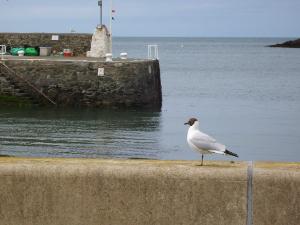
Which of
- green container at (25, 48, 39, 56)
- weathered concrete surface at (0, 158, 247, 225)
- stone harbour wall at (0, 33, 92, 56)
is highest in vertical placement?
weathered concrete surface at (0, 158, 247, 225)

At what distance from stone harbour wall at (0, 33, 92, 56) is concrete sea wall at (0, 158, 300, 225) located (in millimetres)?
38106

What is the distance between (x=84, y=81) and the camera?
35812 millimetres

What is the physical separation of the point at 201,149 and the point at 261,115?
35.1 meters

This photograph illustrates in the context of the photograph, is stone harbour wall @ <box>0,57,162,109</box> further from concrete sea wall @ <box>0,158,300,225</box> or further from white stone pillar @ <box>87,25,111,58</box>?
concrete sea wall @ <box>0,158,300,225</box>

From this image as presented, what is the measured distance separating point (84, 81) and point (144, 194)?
3104 centimetres

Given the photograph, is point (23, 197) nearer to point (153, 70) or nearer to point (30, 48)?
point (153, 70)

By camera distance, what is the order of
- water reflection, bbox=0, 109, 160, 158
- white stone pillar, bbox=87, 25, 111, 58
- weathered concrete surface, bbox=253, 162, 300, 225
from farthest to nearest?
1. white stone pillar, bbox=87, 25, 111, 58
2. water reflection, bbox=0, 109, 160, 158
3. weathered concrete surface, bbox=253, 162, 300, 225

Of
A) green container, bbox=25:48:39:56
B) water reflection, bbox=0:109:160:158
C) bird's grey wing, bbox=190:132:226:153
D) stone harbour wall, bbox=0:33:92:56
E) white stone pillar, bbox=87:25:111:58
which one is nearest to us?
bird's grey wing, bbox=190:132:226:153

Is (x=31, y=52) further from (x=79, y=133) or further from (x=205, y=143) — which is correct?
(x=205, y=143)

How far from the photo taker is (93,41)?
40406 millimetres

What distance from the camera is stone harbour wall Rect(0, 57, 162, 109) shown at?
35.5 m

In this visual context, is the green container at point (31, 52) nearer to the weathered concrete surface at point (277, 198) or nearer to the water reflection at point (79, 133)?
the water reflection at point (79, 133)

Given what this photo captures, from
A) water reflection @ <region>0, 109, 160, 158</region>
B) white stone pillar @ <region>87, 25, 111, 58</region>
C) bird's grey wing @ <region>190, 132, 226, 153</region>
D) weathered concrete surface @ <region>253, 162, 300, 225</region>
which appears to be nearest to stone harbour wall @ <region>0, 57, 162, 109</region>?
water reflection @ <region>0, 109, 160, 158</region>

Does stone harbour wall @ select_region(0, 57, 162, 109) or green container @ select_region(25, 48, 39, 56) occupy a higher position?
green container @ select_region(25, 48, 39, 56)
